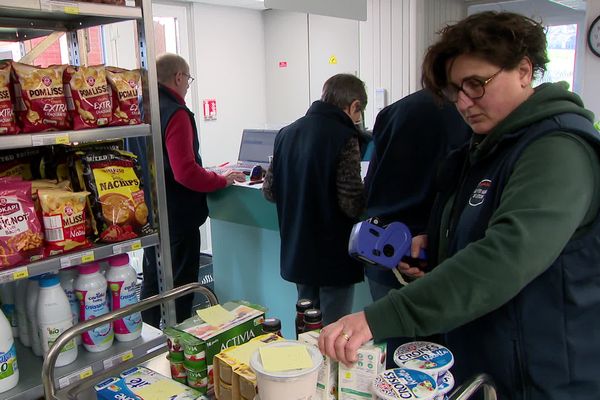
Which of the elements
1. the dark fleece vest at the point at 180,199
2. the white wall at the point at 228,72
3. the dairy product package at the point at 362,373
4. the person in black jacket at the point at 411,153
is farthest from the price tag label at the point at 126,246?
the white wall at the point at 228,72

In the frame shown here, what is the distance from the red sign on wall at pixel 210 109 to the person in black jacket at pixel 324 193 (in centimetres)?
336

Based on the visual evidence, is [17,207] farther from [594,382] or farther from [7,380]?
[594,382]

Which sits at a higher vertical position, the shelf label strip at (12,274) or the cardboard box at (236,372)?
the shelf label strip at (12,274)

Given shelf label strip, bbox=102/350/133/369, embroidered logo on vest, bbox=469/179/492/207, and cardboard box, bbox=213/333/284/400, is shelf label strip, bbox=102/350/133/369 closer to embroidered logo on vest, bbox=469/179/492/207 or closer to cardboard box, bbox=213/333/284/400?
cardboard box, bbox=213/333/284/400

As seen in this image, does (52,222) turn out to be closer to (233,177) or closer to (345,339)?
(345,339)

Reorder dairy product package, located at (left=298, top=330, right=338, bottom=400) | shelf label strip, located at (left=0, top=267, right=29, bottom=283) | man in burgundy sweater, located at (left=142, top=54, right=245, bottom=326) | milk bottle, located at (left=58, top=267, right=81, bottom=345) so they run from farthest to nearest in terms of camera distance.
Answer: man in burgundy sweater, located at (left=142, top=54, right=245, bottom=326)
milk bottle, located at (left=58, top=267, right=81, bottom=345)
shelf label strip, located at (left=0, top=267, right=29, bottom=283)
dairy product package, located at (left=298, top=330, right=338, bottom=400)

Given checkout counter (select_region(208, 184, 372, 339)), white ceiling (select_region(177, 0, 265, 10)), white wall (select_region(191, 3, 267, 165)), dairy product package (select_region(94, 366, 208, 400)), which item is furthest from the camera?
white wall (select_region(191, 3, 267, 165))

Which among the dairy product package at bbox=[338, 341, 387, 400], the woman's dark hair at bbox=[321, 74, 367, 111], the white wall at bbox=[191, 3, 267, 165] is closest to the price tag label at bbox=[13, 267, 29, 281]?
the dairy product package at bbox=[338, 341, 387, 400]

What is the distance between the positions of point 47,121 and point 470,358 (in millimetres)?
1295

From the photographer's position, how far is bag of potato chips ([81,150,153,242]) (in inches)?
64.4

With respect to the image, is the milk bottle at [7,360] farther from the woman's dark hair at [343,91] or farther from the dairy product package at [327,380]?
the woman's dark hair at [343,91]

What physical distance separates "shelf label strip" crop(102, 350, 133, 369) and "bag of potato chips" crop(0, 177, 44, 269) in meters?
0.39

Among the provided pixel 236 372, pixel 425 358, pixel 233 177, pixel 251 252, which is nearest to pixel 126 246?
pixel 236 372

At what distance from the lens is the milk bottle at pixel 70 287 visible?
163cm
